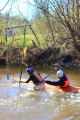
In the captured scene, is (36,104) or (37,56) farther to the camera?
(37,56)

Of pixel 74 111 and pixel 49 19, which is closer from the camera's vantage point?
pixel 74 111

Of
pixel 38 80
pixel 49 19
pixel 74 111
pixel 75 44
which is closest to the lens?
pixel 74 111

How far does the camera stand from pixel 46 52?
60.7 ft

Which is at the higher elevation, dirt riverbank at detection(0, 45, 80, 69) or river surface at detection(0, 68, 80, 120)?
dirt riverbank at detection(0, 45, 80, 69)

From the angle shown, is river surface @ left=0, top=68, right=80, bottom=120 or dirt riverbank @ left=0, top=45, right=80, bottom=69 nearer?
river surface @ left=0, top=68, right=80, bottom=120

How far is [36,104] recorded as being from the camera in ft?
30.8

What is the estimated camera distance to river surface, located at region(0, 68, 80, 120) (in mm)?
8102

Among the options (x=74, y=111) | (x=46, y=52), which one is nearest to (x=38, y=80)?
(x=74, y=111)

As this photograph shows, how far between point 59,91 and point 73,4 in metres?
6.73

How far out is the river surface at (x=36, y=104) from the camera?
810 cm

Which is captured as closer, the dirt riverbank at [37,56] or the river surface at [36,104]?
the river surface at [36,104]

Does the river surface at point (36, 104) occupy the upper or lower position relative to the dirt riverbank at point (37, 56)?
lower

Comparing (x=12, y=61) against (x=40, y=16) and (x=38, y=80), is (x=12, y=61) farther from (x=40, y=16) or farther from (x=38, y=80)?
(x=38, y=80)

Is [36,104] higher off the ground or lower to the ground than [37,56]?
lower
